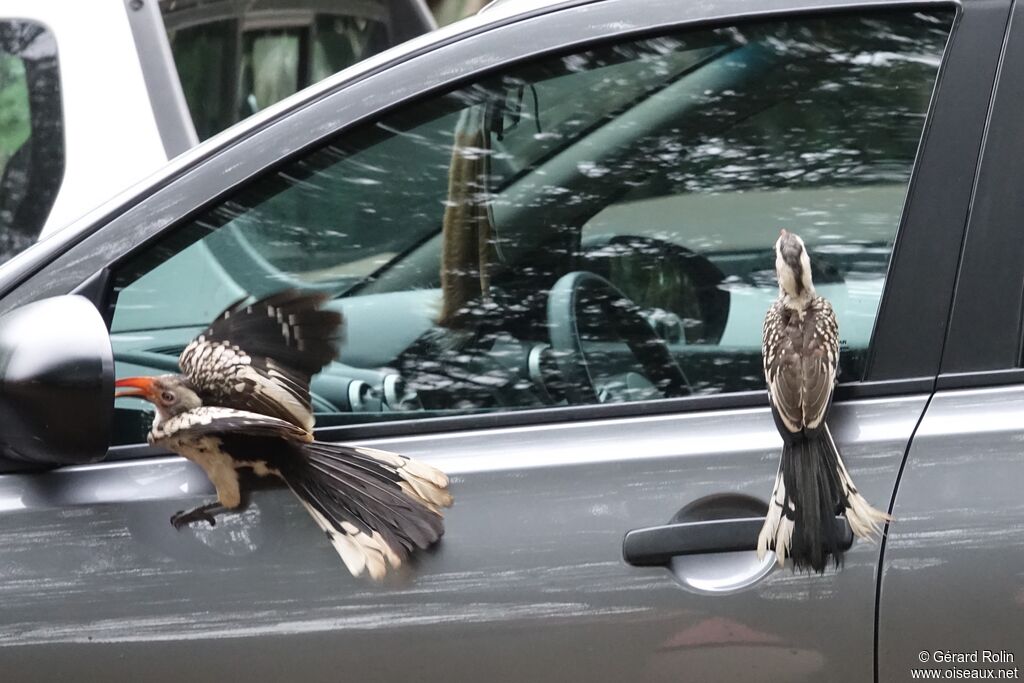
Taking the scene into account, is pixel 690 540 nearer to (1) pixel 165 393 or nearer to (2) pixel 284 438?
(2) pixel 284 438

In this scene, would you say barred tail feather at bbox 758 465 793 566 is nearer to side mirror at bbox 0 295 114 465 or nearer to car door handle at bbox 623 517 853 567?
car door handle at bbox 623 517 853 567

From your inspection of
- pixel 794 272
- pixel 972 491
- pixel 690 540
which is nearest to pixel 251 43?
pixel 794 272

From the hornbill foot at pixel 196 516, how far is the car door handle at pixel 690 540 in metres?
0.57

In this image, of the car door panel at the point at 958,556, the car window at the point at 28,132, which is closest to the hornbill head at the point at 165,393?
the car door panel at the point at 958,556

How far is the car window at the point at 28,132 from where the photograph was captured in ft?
9.37

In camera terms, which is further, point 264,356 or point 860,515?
point 264,356

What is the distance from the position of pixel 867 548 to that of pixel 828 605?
85 mm

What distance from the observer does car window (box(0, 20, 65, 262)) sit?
9.37ft

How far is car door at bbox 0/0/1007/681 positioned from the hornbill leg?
16 mm

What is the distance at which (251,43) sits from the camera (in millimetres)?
4074

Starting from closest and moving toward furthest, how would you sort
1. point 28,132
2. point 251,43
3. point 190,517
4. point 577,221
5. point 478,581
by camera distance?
point 478,581, point 190,517, point 577,221, point 28,132, point 251,43

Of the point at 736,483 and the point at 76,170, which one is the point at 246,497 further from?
the point at 76,170

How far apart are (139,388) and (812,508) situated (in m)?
0.93

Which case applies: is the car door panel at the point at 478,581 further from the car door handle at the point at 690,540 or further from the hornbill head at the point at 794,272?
the hornbill head at the point at 794,272
